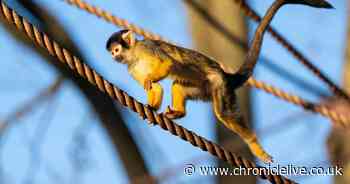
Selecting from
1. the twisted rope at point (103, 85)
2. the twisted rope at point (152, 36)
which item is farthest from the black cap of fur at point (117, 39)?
the twisted rope at point (103, 85)

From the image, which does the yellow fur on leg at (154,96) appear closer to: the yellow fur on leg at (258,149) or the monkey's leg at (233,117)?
the monkey's leg at (233,117)

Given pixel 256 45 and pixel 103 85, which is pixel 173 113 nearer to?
pixel 256 45

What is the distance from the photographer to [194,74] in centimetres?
226

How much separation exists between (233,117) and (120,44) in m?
0.43

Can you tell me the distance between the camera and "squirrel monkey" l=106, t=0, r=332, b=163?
2197mm

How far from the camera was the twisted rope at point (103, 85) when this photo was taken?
1611mm

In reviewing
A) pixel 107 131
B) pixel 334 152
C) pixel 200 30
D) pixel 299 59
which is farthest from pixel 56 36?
pixel 334 152

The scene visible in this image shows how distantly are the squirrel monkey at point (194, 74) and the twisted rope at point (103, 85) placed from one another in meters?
0.43

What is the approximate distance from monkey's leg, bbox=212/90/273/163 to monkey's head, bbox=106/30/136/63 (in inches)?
12.7

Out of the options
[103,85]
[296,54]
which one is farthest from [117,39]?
[296,54]

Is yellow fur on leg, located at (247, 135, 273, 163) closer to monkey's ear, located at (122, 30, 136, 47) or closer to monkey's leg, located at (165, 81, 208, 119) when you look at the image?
monkey's leg, located at (165, 81, 208, 119)

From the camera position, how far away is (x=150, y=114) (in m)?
1.70

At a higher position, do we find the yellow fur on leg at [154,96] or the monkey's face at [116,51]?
the monkey's face at [116,51]

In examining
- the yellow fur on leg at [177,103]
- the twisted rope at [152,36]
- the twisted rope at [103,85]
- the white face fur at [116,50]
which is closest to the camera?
the twisted rope at [103,85]
